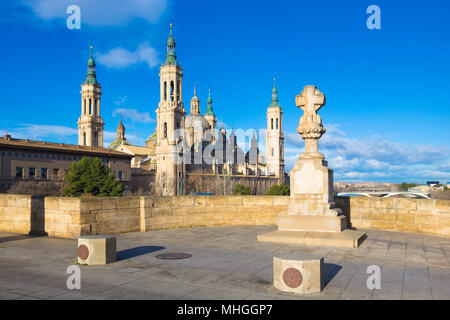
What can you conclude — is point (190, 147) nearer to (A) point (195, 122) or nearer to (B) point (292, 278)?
(A) point (195, 122)

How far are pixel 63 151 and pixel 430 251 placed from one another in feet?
261

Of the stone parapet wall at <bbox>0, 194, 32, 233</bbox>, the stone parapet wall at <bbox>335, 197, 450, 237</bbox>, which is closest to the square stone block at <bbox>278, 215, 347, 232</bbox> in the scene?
the stone parapet wall at <bbox>335, 197, 450, 237</bbox>

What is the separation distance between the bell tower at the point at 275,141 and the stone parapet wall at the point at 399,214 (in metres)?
135

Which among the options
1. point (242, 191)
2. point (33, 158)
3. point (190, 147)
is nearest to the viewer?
point (33, 158)

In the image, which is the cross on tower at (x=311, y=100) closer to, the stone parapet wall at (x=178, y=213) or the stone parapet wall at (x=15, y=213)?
the stone parapet wall at (x=178, y=213)

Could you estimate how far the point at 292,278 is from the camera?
235 inches

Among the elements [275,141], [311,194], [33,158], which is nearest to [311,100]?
[311,194]

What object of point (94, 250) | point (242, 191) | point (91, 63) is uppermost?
point (91, 63)

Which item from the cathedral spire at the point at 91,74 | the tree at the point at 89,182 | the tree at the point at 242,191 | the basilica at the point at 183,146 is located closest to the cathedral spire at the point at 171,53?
the basilica at the point at 183,146

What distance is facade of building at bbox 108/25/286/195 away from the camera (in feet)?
331

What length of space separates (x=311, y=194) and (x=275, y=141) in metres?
141

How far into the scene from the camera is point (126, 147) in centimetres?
12212
